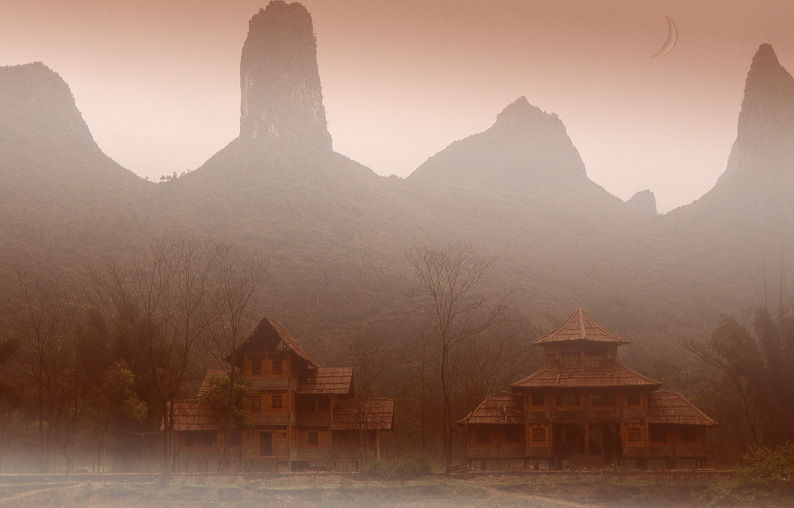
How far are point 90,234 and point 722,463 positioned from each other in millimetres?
82726

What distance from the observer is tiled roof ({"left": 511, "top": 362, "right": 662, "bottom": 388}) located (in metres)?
46.3

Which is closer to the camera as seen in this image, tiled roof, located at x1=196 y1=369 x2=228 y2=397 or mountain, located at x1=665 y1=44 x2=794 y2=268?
tiled roof, located at x1=196 y1=369 x2=228 y2=397

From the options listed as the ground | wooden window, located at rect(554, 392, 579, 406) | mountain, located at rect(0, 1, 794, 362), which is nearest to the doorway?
the ground

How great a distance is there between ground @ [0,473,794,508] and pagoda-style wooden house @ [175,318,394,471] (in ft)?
33.9

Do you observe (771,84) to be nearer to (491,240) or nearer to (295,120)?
(491,240)

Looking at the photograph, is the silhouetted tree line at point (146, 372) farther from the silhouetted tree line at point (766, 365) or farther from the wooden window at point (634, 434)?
the silhouetted tree line at point (766, 365)

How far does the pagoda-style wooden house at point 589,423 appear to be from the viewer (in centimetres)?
4622

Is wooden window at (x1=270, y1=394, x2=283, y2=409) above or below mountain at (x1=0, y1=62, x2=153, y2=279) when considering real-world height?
below

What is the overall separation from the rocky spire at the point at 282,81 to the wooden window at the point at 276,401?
12242cm

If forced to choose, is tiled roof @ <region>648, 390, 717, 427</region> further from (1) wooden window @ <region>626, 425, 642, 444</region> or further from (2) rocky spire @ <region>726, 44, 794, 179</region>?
(2) rocky spire @ <region>726, 44, 794, 179</region>

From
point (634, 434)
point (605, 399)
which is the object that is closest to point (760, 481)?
point (634, 434)

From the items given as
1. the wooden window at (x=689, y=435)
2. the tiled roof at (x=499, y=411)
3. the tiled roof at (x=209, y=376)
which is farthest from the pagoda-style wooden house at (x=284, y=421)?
the wooden window at (x=689, y=435)

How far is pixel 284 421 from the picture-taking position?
165 feet

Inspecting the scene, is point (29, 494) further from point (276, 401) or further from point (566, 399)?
point (566, 399)
